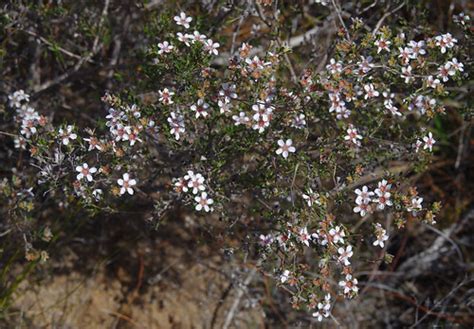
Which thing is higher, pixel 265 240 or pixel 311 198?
pixel 311 198

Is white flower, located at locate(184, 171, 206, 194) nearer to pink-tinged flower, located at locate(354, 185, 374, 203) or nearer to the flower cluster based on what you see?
the flower cluster

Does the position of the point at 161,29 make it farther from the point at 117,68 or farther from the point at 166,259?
the point at 166,259

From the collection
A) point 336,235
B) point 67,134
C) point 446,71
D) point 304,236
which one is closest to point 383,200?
point 336,235

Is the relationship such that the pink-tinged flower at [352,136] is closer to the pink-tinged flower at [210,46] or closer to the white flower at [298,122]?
the white flower at [298,122]

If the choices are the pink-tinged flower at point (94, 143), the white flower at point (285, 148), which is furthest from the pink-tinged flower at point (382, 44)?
the pink-tinged flower at point (94, 143)

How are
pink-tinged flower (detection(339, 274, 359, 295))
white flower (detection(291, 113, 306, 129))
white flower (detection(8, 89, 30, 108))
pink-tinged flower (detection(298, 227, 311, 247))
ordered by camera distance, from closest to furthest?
pink-tinged flower (detection(298, 227, 311, 247)) < pink-tinged flower (detection(339, 274, 359, 295)) < white flower (detection(291, 113, 306, 129)) < white flower (detection(8, 89, 30, 108))

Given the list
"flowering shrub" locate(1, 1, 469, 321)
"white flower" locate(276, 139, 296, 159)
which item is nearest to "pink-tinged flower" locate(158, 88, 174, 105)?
"flowering shrub" locate(1, 1, 469, 321)

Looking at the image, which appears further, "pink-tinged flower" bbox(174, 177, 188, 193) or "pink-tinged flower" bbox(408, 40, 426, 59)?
"pink-tinged flower" bbox(408, 40, 426, 59)

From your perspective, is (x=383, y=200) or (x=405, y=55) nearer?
(x=383, y=200)

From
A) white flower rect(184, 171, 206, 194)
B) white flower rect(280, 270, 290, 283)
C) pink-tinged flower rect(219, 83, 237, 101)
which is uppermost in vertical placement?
pink-tinged flower rect(219, 83, 237, 101)

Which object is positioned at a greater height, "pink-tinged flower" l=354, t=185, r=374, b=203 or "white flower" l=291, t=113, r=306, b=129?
"white flower" l=291, t=113, r=306, b=129

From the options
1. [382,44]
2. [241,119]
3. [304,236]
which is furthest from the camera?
[382,44]

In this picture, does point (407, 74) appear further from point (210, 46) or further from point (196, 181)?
point (196, 181)
